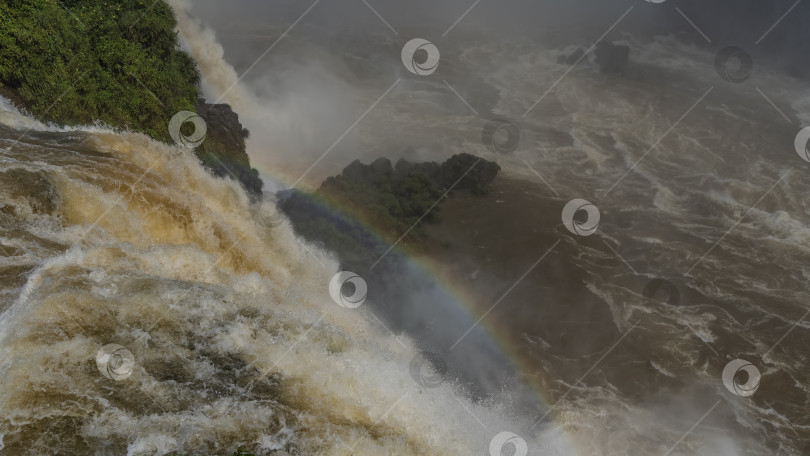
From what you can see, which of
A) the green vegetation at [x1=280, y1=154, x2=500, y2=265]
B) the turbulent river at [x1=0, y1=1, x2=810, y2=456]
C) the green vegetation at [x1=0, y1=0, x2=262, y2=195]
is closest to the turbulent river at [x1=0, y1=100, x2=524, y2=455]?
A: the turbulent river at [x1=0, y1=1, x2=810, y2=456]

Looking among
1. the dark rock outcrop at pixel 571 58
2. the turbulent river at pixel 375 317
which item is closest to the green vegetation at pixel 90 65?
the turbulent river at pixel 375 317

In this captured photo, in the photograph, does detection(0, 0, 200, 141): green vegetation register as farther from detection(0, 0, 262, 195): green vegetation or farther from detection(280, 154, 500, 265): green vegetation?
detection(280, 154, 500, 265): green vegetation

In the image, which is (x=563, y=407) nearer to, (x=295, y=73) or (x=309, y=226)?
(x=309, y=226)

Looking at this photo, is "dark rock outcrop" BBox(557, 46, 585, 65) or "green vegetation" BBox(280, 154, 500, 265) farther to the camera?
"dark rock outcrop" BBox(557, 46, 585, 65)

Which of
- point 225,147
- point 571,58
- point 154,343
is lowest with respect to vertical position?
point 154,343

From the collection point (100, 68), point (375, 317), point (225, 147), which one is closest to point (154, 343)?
point (375, 317)

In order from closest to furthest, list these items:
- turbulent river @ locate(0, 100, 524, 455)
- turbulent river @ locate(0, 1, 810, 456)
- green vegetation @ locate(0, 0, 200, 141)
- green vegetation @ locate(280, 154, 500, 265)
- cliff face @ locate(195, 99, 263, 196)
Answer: turbulent river @ locate(0, 100, 524, 455) < turbulent river @ locate(0, 1, 810, 456) < green vegetation @ locate(0, 0, 200, 141) < cliff face @ locate(195, 99, 263, 196) < green vegetation @ locate(280, 154, 500, 265)

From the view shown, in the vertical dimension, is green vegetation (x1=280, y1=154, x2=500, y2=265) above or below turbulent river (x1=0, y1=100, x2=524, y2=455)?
above

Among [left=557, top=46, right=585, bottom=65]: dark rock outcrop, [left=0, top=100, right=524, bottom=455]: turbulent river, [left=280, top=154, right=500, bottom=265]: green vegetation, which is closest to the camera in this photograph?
[left=0, top=100, right=524, bottom=455]: turbulent river

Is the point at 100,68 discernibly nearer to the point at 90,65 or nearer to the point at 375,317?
the point at 90,65
